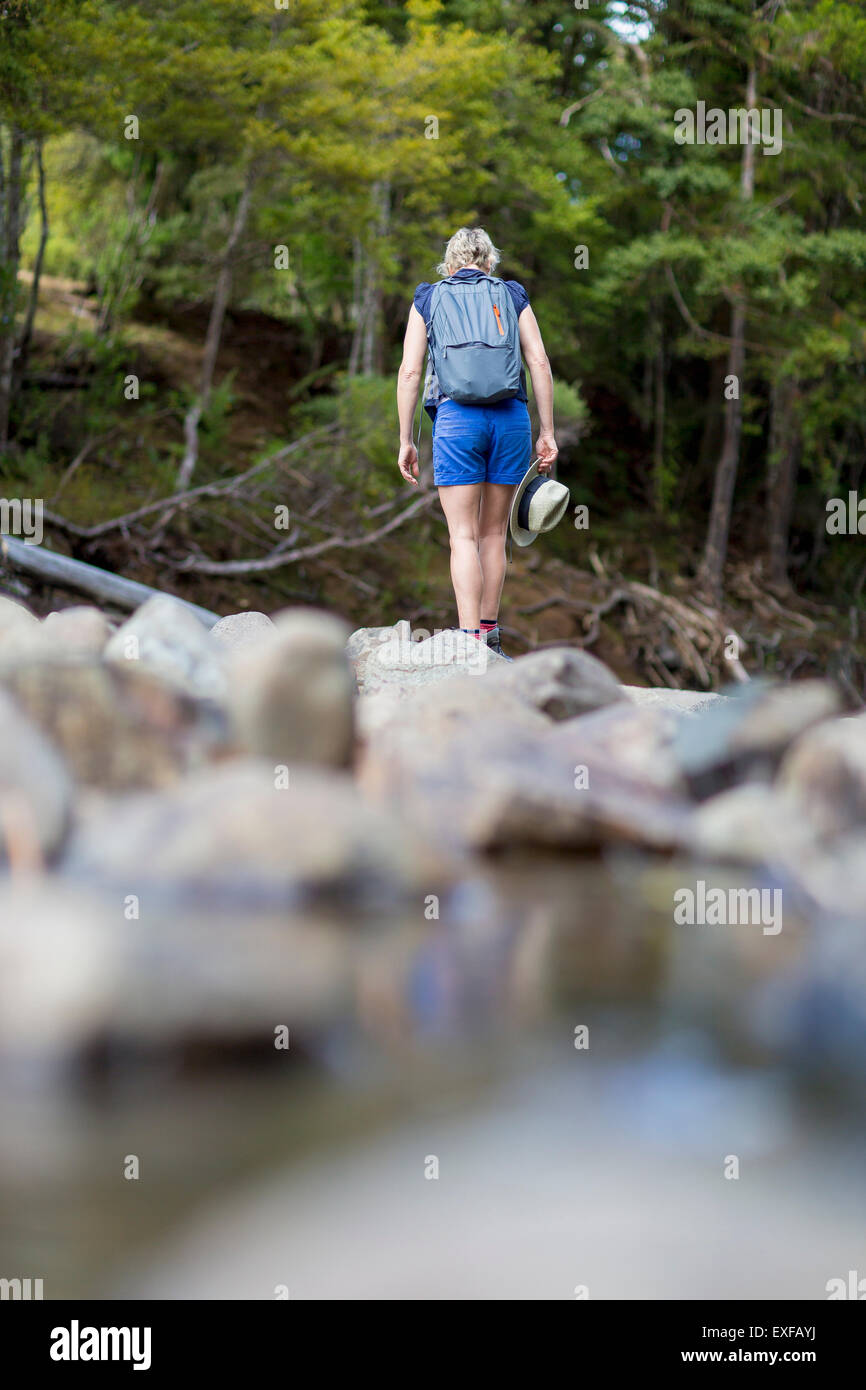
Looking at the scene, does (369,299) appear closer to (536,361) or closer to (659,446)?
(659,446)

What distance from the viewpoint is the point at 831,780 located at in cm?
191

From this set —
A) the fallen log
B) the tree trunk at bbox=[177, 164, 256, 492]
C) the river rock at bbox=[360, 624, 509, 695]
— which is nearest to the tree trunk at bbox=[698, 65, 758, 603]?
the tree trunk at bbox=[177, 164, 256, 492]

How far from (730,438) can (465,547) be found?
38.7 feet

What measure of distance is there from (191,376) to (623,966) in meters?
12.2

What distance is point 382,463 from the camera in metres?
9.83

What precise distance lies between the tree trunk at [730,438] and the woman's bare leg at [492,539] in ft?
29.9

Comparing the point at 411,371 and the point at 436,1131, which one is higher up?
the point at 411,371

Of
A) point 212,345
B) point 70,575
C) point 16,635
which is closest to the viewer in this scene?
point 16,635

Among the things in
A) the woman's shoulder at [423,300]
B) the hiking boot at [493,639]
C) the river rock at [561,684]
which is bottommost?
the river rock at [561,684]

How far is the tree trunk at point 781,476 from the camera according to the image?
14.7 meters

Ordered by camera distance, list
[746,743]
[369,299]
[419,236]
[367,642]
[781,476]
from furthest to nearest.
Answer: [781,476]
[369,299]
[419,236]
[367,642]
[746,743]

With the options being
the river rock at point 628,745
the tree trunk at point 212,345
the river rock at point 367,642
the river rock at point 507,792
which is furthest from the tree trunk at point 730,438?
the river rock at point 507,792

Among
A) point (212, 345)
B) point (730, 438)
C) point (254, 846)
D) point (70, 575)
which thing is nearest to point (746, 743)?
point (254, 846)

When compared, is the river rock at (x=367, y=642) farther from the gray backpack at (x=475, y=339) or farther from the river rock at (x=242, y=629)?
the gray backpack at (x=475, y=339)
